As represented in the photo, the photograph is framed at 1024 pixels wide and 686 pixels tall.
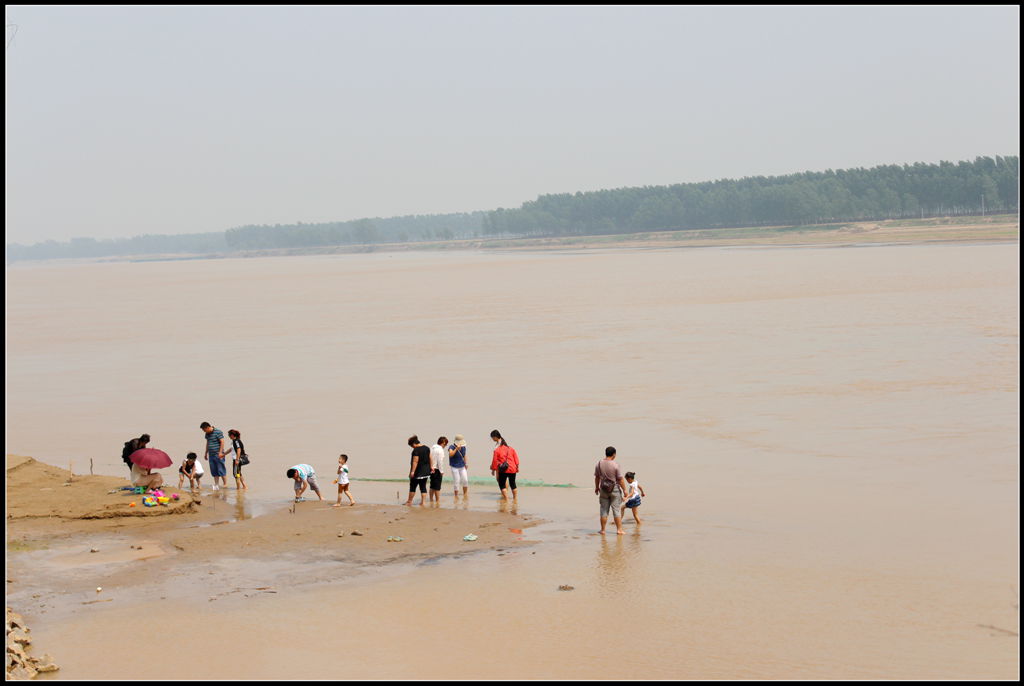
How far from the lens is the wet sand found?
11727 millimetres

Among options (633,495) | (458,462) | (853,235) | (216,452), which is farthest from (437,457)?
(853,235)

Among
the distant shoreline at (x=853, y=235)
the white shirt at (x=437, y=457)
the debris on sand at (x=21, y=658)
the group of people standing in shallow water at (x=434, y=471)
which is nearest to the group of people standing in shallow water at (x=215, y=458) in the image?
the group of people standing in shallow water at (x=434, y=471)

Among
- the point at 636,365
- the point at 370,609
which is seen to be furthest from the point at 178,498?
the point at 636,365

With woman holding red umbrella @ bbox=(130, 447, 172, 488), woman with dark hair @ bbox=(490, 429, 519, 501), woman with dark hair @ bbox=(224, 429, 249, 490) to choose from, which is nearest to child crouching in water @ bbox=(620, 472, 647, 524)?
woman with dark hair @ bbox=(490, 429, 519, 501)

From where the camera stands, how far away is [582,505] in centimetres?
1808

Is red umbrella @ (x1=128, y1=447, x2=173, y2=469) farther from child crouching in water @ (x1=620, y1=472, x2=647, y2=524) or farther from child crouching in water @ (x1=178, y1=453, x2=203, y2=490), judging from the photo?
child crouching in water @ (x1=620, y1=472, x2=647, y2=524)

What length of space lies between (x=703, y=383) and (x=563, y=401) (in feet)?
14.6

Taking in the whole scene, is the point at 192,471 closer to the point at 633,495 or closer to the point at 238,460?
the point at 238,460

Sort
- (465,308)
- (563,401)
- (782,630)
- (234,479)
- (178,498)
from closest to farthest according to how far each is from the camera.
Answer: (782,630)
(178,498)
(234,479)
(563,401)
(465,308)

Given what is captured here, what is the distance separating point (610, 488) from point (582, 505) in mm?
2416

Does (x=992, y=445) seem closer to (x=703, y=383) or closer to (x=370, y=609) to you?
(x=703, y=383)

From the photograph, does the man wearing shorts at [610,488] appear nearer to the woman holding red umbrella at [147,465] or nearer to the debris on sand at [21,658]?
the woman holding red umbrella at [147,465]

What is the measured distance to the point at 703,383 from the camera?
3023 cm

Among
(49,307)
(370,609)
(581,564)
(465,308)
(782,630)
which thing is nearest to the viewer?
(782,630)
